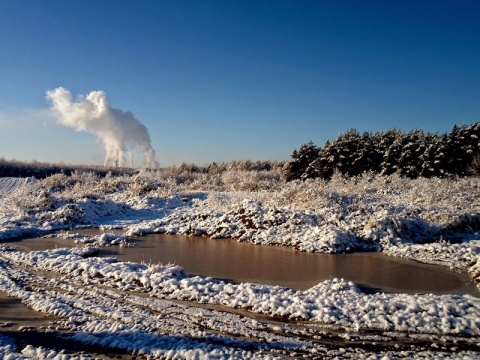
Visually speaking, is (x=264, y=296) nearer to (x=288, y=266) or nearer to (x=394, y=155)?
(x=288, y=266)

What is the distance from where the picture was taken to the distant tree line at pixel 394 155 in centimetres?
3534


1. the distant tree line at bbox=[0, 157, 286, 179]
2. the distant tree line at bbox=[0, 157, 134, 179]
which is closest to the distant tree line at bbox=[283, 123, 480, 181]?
the distant tree line at bbox=[0, 157, 286, 179]

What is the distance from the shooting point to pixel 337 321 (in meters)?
7.38

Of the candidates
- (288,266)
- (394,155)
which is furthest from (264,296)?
(394,155)

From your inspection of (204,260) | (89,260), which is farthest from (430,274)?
(89,260)

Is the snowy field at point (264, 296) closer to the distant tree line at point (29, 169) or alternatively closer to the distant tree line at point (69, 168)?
the distant tree line at point (69, 168)

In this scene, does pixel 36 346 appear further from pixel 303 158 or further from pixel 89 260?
pixel 303 158

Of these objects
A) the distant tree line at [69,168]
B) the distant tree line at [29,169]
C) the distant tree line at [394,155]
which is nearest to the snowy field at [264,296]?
the distant tree line at [394,155]

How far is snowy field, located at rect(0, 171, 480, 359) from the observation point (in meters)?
6.46

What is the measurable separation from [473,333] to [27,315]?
938 cm

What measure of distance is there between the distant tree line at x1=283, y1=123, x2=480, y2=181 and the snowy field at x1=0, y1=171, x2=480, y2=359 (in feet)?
53.7

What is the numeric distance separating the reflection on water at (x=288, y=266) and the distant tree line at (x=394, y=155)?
20077 mm

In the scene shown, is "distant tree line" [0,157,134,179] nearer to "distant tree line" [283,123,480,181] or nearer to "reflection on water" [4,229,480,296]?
"distant tree line" [283,123,480,181]

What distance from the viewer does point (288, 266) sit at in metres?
12.3
